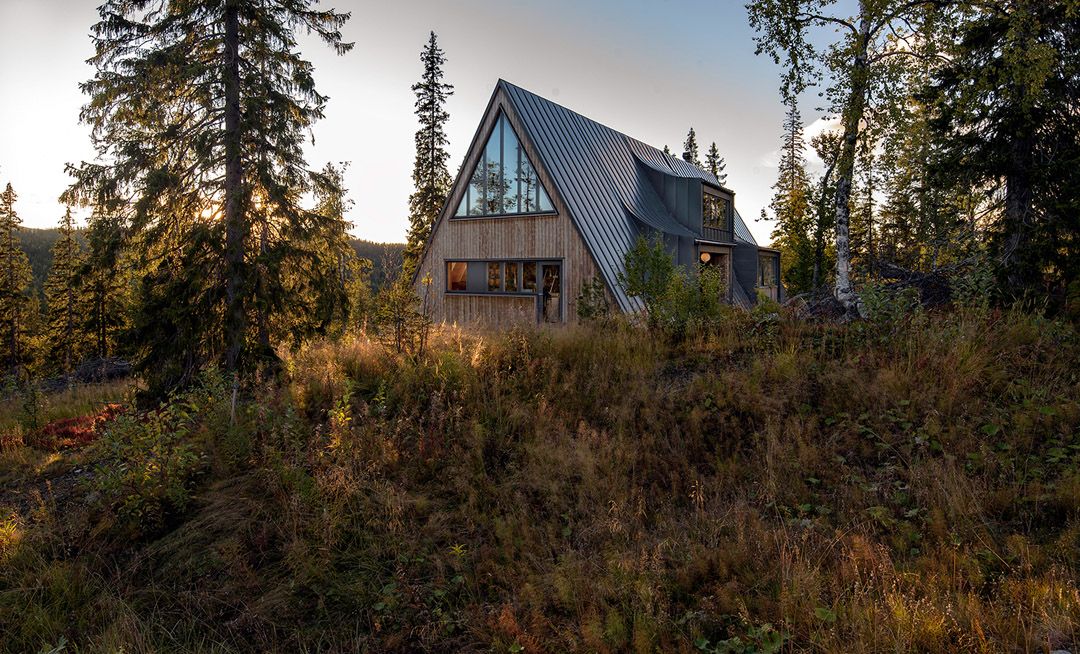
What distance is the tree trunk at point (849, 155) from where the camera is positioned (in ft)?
33.7

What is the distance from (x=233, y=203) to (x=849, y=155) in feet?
40.4

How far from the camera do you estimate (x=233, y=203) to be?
10.1 metres

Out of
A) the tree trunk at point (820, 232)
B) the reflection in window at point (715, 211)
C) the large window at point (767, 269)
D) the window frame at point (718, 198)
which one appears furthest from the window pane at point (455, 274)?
the tree trunk at point (820, 232)

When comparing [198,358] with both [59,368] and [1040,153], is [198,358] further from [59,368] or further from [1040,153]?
[59,368]

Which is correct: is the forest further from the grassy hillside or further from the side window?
the side window

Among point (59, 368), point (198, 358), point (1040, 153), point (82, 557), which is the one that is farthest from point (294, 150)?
point (59, 368)

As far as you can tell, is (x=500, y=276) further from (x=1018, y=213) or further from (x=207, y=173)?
(x=1018, y=213)

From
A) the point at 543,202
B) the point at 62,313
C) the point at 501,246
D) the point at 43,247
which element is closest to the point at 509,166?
the point at 543,202

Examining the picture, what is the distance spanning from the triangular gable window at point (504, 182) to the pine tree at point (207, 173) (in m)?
6.58

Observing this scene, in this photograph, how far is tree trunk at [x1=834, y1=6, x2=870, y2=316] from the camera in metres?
10.3

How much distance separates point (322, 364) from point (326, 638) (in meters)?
4.87

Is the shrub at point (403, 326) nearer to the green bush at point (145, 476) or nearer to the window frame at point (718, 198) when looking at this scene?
the green bush at point (145, 476)

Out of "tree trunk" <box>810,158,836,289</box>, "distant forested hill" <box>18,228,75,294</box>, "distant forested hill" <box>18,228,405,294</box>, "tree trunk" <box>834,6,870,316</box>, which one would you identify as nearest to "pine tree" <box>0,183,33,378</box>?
"tree trunk" <box>834,6,870,316</box>

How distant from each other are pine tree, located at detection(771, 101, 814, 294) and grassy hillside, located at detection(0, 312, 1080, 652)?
2856 cm
